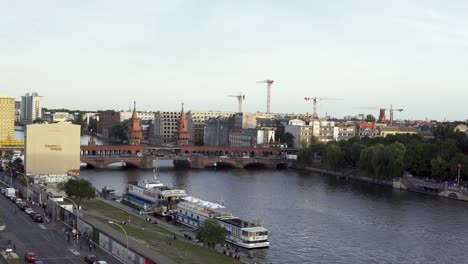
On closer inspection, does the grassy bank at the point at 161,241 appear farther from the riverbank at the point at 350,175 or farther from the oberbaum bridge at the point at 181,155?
the oberbaum bridge at the point at 181,155

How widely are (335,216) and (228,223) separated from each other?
13784 mm

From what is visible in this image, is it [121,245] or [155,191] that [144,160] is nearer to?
[155,191]

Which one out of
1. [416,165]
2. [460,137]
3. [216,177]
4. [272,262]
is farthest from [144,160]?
[272,262]

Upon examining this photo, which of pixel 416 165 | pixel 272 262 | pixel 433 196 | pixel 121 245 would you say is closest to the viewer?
pixel 121 245

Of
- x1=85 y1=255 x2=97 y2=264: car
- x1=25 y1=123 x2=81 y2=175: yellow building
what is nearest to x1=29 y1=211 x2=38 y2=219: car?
x1=85 y1=255 x2=97 y2=264: car

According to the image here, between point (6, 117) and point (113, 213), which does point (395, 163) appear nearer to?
point (113, 213)

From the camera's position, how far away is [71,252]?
112ft

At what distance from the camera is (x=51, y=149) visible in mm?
71438

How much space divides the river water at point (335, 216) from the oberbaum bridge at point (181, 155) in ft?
31.6

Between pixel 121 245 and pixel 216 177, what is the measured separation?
179 ft

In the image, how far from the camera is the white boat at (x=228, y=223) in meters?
42.5

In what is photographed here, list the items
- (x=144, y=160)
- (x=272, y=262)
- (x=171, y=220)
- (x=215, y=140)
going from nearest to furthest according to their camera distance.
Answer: (x=272, y=262), (x=171, y=220), (x=144, y=160), (x=215, y=140)

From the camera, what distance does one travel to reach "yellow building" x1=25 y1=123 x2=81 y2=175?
70.4 meters

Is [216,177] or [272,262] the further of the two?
[216,177]
